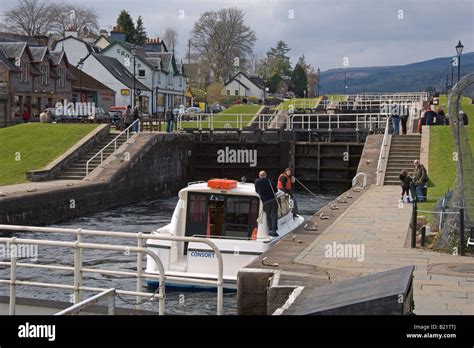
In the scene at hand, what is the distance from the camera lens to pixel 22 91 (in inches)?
2173

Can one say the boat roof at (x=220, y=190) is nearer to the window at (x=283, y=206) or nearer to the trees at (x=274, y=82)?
the window at (x=283, y=206)

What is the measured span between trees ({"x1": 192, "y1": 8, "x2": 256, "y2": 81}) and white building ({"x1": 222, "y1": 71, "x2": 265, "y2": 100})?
9.87 m

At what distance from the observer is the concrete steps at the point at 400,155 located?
30312mm

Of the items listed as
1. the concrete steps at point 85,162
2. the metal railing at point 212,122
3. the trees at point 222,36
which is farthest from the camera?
the trees at point 222,36

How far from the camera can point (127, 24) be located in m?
114

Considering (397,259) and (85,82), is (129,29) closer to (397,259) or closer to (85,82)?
(85,82)

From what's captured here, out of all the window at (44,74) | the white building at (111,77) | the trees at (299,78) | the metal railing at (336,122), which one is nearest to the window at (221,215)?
the metal railing at (336,122)

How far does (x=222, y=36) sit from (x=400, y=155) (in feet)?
213

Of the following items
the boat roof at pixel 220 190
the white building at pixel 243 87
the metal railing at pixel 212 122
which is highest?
the white building at pixel 243 87

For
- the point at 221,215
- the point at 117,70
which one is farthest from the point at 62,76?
the point at 221,215

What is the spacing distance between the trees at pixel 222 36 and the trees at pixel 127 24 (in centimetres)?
1150
